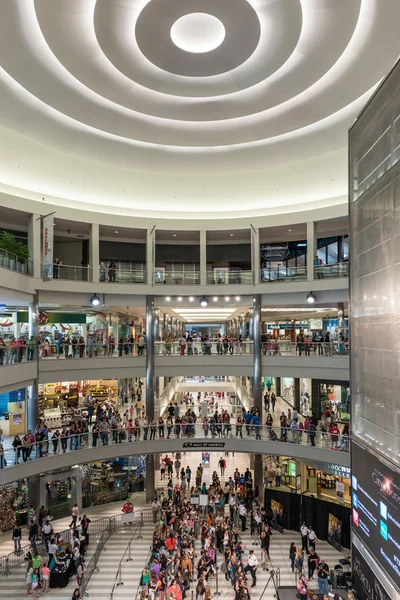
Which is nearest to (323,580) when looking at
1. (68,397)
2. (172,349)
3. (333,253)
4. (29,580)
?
(29,580)

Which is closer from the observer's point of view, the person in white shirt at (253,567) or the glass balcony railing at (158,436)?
the person in white shirt at (253,567)

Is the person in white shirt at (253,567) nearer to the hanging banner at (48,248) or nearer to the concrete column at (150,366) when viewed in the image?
the concrete column at (150,366)

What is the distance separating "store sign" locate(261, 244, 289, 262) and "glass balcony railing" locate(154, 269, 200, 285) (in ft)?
15.5

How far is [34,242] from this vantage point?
58.3 feet

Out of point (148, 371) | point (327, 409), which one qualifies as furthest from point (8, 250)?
point (327, 409)

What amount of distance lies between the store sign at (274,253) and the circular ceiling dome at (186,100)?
2865 mm

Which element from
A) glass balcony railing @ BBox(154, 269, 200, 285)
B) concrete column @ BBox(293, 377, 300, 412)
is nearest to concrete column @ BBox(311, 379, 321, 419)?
concrete column @ BBox(293, 377, 300, 412)

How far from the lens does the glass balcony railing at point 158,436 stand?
1554cm

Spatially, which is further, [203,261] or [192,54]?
[203,261]

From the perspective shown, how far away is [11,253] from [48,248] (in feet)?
5.72

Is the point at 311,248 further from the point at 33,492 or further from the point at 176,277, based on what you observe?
the point at 33,492

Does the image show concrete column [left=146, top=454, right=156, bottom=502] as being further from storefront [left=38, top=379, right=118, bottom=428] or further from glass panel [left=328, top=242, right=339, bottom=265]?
glass panel [left=328, top=242, right=339, bottom=265]

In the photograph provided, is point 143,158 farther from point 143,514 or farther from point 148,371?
point 143,514

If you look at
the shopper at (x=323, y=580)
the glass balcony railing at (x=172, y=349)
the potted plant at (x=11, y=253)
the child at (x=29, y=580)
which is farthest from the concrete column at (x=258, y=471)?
the potted plant at (x=11, y=253)
